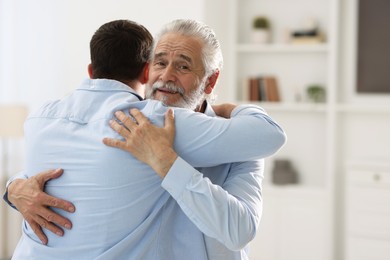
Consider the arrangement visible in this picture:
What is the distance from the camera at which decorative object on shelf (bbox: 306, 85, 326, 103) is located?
5.20 m

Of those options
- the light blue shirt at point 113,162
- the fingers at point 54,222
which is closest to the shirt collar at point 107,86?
the light blue shirt at point 113,162

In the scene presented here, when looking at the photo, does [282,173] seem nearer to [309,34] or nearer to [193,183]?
[309,34]

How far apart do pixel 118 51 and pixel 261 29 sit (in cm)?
384

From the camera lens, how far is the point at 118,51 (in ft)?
5.60

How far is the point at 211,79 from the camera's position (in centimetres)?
206

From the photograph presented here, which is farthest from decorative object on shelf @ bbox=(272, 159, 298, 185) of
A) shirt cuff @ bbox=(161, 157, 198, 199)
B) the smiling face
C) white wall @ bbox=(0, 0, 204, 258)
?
shirt cuff @ bbox=(161, 157, 198, 199)

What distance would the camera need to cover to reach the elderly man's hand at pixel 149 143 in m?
1.55

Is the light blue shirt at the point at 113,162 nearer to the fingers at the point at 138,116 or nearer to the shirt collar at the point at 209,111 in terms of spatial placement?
the fingers at the point at 138,116

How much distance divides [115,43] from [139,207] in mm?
452

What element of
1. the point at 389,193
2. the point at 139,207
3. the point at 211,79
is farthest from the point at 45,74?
the point at 139,207

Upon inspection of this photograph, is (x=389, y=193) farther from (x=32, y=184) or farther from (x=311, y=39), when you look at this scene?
(x=32, y=184)

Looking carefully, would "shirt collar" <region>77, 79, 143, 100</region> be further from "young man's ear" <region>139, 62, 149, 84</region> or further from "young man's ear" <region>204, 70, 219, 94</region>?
"young man's ear" <region>204, 70, 219, 94</region>

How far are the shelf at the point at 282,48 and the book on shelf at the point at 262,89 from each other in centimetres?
24

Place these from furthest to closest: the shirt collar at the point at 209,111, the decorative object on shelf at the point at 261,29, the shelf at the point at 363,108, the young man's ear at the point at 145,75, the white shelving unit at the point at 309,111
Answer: the decorative object on shelf at the point at 261,29
the white shelving unit at the point at 309,111
the shelf at the point at 363,108
the shirt collar at the point at 209,111
the young man's ear at the point at 145,75
